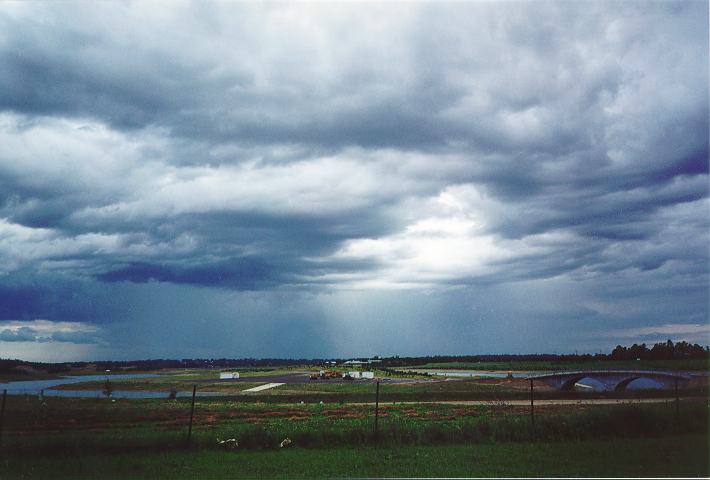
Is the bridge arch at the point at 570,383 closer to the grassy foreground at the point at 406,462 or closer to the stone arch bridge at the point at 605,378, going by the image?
the stone arch bridge at the point at 605,378

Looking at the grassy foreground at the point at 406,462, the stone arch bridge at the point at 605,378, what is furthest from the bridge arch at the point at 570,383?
the grassy foreground at the point at 406,462

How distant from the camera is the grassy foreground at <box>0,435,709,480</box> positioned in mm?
13820

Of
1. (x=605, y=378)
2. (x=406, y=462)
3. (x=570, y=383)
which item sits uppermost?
(x=406, y=462)

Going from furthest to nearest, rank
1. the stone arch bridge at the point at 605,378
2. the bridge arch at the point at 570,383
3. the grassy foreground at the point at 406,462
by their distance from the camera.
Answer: the bridge arch at the point at 570,383 < the stone arch bridge at the point at 605,378 < the grassy foreground at the point at 406,462

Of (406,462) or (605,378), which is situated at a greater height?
(406,462)

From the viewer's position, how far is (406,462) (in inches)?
604

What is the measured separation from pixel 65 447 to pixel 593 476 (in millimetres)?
15187

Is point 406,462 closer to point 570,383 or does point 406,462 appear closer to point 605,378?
point 570,383

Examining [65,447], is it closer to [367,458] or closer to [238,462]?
[238,462]

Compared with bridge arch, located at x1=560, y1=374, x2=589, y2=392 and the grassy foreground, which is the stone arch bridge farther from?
the grassy foreground

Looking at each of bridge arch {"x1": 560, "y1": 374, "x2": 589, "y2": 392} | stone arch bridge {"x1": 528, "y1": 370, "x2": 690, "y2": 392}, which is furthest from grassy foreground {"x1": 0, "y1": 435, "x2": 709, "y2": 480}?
bridge arch {"x1": 560, "y1": 374, "x2": 589, "y2": 392}

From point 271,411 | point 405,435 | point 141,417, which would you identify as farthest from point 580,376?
point 405,435

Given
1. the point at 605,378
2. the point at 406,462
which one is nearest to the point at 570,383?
the point at 605,378

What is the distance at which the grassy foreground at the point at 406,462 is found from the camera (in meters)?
13.8
